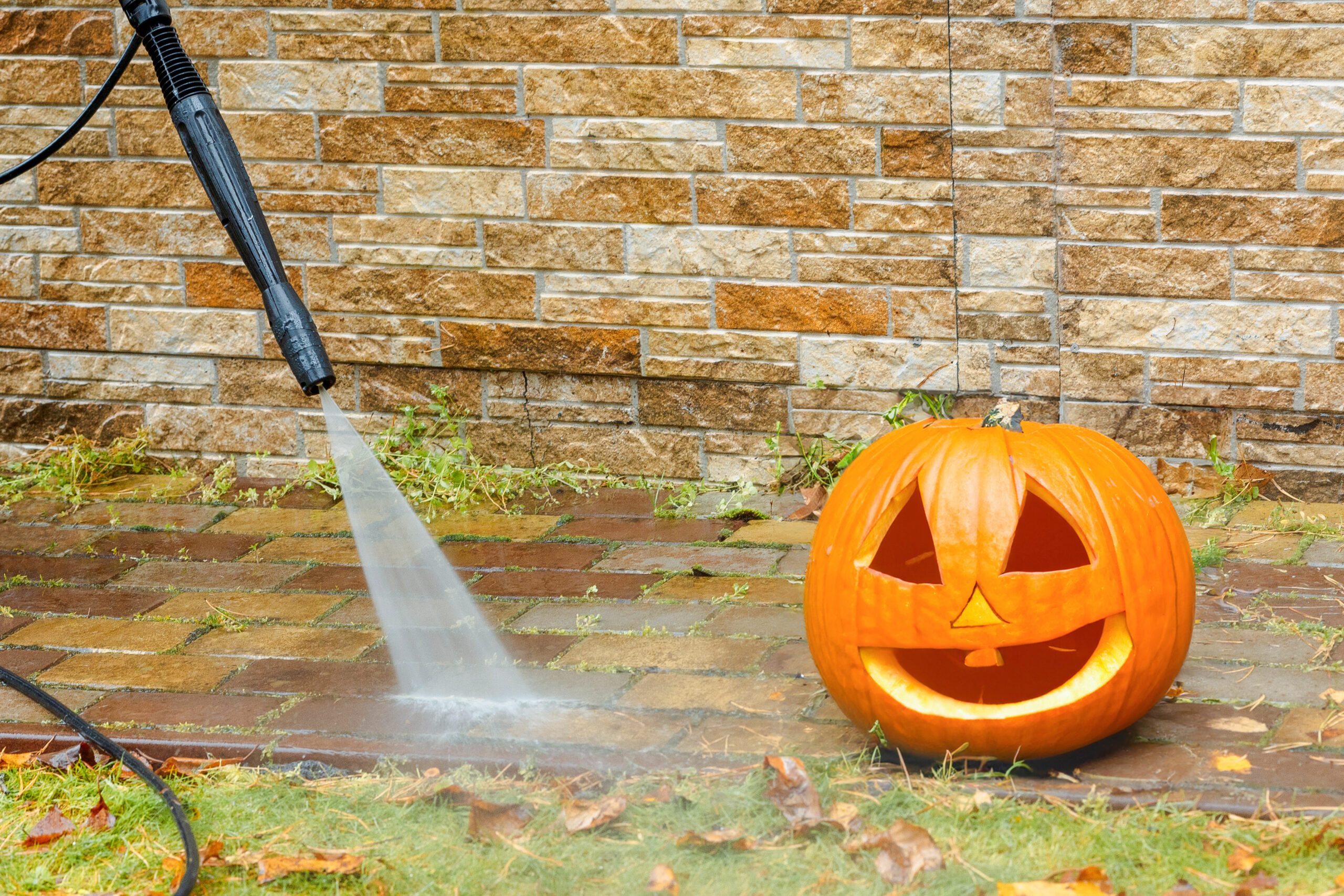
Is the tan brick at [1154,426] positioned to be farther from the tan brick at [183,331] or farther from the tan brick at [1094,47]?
the tan brick at [183,331]

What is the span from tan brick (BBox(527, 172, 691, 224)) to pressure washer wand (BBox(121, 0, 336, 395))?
67.4 inches

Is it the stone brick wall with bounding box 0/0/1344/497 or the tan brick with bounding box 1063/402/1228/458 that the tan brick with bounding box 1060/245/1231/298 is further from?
the tan brick with bounding box 1063/402/1228/458

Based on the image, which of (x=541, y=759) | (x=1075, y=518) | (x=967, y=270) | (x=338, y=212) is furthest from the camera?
(x=338, y=212)

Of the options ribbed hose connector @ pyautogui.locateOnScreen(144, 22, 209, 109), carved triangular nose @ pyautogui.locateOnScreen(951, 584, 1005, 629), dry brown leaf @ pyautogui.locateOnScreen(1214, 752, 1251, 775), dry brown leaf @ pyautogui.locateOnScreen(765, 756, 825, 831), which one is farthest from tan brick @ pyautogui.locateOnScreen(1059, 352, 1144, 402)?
ribbed hose connector @ pyautogui.locateOnScreen(144, 22, 209, 109)

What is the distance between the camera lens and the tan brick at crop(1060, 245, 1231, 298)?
3.74 metres

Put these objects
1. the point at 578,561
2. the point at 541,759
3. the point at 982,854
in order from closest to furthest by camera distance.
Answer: the point at 982,854, the point at 541,759, the point at 578,561

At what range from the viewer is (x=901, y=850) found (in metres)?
2.06

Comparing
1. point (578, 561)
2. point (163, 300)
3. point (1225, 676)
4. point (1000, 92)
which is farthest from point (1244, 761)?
point (163, 300)

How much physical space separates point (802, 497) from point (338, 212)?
1.68 m

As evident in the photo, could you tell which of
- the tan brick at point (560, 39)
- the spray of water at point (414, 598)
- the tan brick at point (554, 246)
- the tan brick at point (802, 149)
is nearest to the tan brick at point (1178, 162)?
→ the tan brick at point (802, 149)

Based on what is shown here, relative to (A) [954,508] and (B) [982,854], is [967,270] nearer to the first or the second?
(A) [954,508]

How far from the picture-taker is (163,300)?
4520 mm

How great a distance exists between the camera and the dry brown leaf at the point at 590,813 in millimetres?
2201

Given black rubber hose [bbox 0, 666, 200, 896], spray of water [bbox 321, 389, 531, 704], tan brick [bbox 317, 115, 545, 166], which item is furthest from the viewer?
tan brick [bbox 317, 115, 545, 166]
